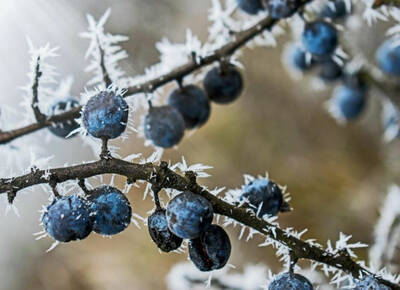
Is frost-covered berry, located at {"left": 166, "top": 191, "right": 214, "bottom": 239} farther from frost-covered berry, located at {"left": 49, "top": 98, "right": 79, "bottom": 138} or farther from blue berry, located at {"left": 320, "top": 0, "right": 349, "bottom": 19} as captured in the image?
blue berry, located at {"left": 320, "top": 0, "right": 349, "bottom": 19}

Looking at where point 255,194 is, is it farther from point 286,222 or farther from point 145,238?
point 145,238

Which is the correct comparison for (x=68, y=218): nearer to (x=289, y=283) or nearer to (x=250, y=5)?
(x=289, y=283)

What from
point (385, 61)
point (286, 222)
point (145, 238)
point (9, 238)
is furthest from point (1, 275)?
point (385, 61)

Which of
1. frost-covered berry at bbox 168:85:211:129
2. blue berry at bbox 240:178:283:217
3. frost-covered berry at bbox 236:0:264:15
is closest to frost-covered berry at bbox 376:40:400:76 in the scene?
frost-covered berry at bbox 236:0:264:15

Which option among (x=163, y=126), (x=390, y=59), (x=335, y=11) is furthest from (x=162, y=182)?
(x=390, y=59)

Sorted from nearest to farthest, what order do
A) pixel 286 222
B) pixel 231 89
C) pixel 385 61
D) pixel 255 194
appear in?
pixel 255 194
pixel 231 89
pixel 385 61
pixel 286 222

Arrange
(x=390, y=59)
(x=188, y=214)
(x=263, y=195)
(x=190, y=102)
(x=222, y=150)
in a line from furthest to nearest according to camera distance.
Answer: (x=222, y=150) < (x=390, y=59) < (x=190, y=102) < (x=263, y=195) < (x=188, y=214)

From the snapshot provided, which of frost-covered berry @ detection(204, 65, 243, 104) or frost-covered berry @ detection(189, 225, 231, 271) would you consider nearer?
frost-covered berry @ detection(189, 225, 231, 271)
